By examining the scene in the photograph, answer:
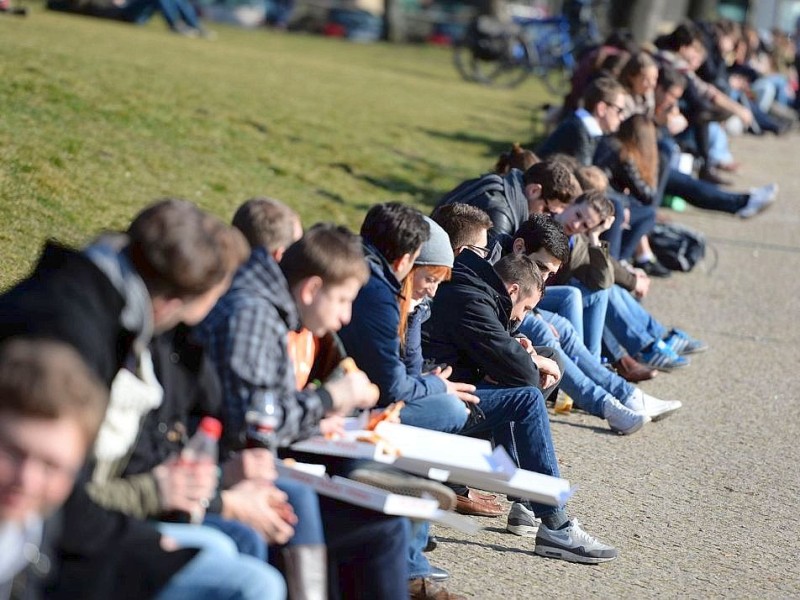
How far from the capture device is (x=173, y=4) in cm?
2458

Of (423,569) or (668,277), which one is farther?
(668,277)

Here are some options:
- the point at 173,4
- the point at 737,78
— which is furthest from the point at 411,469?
the point at 173,4

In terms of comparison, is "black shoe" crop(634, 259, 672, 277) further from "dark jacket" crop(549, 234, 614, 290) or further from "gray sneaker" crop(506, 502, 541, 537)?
"gray sneaker" crop(506, 502, 541, 537)

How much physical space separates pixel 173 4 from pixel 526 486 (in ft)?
70.1

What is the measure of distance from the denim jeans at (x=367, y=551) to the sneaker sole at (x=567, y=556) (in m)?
1.27

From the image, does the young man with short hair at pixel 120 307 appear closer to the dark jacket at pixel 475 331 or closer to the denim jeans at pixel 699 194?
the dark jacket at pixel 475 331

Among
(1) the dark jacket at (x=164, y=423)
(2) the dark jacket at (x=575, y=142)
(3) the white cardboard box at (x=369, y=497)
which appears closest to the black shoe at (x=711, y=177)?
(2) the dark jacket at (x=575, y=142)

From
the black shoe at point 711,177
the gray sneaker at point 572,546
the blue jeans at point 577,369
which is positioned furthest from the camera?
the black shoe at point 711,177

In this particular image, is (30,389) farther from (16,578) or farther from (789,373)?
(789,373)

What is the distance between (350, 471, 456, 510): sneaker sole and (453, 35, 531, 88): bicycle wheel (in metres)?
19.8

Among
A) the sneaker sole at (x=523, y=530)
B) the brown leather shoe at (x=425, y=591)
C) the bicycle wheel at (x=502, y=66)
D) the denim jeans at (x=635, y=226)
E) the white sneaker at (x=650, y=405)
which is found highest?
the brown leather shoe at (x=425, y=591)

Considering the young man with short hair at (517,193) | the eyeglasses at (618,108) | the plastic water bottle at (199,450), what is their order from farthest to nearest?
the eyeglasses at (618,108) → the young man with short hair at (517,193) → the plastic water bottle at (199,450)

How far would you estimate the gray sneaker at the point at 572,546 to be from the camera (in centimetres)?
528

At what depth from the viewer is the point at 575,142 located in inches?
392
